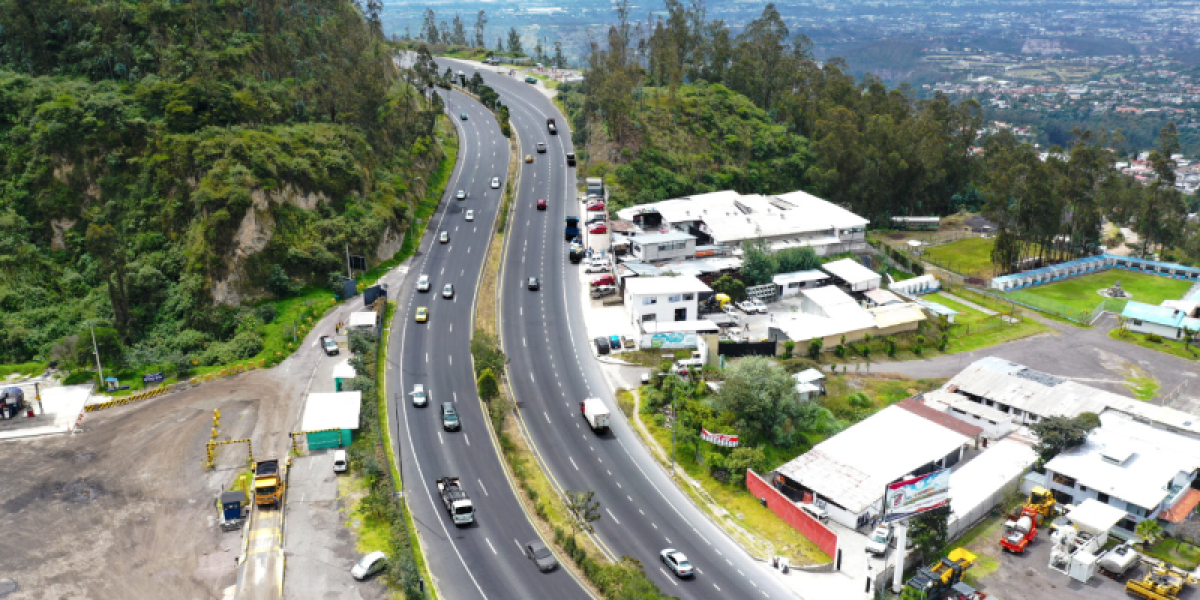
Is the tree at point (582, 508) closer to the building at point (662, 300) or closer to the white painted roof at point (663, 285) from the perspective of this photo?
the building at point (662, 300)

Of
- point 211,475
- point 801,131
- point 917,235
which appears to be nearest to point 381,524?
point 211,475

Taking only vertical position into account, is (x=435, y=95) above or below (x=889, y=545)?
above

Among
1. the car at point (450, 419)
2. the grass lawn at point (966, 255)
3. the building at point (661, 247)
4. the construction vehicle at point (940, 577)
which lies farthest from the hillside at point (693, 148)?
the construction vehicle at point (940, 577)

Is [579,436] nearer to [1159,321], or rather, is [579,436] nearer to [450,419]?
[450,419]

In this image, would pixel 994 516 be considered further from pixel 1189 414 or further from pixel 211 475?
pixel 211 475

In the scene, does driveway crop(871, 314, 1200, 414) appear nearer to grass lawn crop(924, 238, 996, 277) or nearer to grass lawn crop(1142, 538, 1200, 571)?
grass lawn crop(924, 238, 996, 277)
